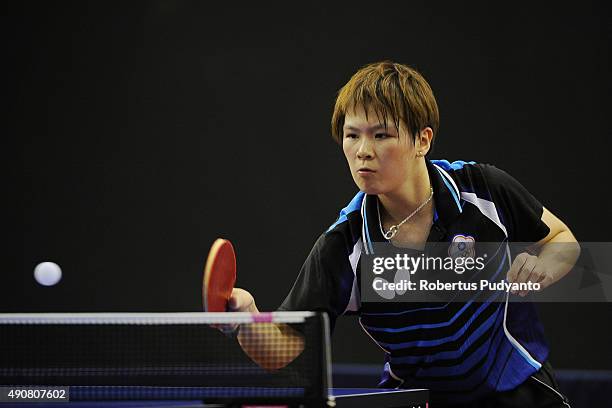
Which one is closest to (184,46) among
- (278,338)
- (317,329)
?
(278,338)

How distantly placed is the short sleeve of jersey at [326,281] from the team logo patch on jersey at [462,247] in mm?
337

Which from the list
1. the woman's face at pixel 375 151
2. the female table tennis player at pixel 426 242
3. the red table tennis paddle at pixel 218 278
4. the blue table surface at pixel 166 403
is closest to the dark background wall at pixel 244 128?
the blue table surface at pixel 166 403

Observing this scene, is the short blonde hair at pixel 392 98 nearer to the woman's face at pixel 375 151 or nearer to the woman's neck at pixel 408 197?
the woman's face at pixel 375 151

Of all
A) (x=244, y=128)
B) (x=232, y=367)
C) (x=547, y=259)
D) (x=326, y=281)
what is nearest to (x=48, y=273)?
(x=244, y=128)

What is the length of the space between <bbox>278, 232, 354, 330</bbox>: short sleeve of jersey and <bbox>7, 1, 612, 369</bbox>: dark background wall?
215 cm

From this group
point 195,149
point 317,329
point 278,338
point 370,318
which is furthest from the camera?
point 195,149

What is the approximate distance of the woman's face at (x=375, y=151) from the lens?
9.45 ft

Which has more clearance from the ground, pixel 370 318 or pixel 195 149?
pixel 195 149

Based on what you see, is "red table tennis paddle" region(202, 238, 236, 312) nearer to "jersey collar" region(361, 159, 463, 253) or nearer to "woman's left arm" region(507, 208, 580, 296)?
"jersey collar" region(361, 159, 463, 253)

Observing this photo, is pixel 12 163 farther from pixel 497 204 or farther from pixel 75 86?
pixel 497 204

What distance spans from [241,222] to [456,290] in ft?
8.01

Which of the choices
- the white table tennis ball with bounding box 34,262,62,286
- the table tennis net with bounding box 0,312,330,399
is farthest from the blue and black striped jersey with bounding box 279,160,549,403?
the white table tennis ball with bounding box 34,262,62,286

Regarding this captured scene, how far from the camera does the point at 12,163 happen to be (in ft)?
18.4

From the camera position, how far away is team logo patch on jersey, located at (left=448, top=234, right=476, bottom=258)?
3.03m
